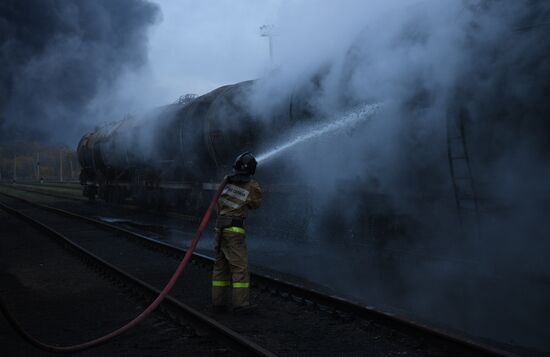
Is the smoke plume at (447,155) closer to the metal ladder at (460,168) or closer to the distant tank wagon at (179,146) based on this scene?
the metal ladder at (460,168)

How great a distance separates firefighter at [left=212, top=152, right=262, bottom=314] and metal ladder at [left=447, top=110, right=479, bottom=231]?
82.3 inches

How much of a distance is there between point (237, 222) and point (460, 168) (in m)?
2.40

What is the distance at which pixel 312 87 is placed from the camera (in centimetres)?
794

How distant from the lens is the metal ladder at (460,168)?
5.37 metres

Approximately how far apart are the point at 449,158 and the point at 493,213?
28.5 inches

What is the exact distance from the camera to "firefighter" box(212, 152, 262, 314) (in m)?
5.00

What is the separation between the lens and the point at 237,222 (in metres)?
5.04

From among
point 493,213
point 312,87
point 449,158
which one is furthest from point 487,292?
point 312,87

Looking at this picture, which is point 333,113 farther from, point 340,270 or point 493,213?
point 493,213

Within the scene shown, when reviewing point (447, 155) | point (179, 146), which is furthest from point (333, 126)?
point (179, 146)

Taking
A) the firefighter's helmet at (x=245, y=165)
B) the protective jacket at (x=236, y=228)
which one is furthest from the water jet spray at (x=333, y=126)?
the protective jacket at (x=236, y=228)

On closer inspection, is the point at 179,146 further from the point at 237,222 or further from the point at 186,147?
the point at 237,222

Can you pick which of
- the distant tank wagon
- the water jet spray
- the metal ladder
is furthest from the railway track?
the distant tank wagon

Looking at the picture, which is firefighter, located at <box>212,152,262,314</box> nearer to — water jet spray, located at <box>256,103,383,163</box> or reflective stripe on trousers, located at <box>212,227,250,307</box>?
reflective stripe on trousers, located at <box>212,227,250,307</box>
